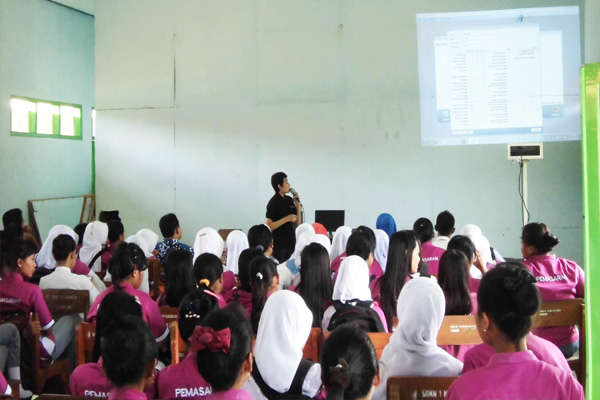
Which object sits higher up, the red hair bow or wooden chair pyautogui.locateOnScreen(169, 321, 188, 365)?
the red hair bow

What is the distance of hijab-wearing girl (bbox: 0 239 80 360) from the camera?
3.42 meters

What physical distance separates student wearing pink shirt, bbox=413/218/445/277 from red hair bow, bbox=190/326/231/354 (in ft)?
9.15

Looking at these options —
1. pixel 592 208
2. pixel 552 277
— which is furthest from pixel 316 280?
pixel 592 208

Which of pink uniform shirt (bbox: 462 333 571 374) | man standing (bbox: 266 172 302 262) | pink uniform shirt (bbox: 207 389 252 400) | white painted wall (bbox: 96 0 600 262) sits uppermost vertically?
white painted wall (bbox: 96 0 600 262)

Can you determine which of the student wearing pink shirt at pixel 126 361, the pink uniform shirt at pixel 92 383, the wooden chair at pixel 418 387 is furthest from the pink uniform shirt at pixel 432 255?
the student wearing pink shirt at pixel 126 361

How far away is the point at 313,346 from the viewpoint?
2764 millimetres

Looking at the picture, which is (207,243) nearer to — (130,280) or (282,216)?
(282,216)

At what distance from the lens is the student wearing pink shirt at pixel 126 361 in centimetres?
187

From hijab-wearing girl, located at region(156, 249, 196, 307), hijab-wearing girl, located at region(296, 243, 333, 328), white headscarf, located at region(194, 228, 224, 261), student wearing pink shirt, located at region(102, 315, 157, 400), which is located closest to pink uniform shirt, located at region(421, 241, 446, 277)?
hijab-wearing girl, located at region(296, 243, 333, 328)

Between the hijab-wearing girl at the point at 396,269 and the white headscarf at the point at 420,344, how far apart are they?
1.30m

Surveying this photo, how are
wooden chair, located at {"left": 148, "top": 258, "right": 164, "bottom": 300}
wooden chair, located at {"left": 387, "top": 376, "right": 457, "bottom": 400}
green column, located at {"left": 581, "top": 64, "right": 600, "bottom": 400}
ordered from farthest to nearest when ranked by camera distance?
1. wooden chair, located at {"left": 148, "top": 258, "right": 164, "bottom": 300}
2. wooden chair, located at {"left": 387, "top": 376, "right": 457, "bottom": 400}
3. green column, located at {"left": 581, "top": 64, "right": 600, "bottom": 400}

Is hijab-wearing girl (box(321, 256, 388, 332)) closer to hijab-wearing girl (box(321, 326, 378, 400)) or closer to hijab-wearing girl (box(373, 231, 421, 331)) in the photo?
hijab-wearing girl (box(373, 231, 421, 331))

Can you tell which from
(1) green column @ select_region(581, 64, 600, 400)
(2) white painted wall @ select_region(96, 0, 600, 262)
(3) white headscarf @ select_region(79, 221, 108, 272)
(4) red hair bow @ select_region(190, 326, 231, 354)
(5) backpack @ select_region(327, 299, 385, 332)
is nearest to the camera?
(1) green column @ select_region(581, 64, 600, 400)

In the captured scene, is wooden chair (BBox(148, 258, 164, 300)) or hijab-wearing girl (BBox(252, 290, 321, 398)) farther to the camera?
wooden chair (BBox(148, 258, 164, 300))
